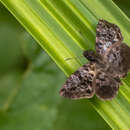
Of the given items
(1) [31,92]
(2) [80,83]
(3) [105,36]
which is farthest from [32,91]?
(3) [105,36]

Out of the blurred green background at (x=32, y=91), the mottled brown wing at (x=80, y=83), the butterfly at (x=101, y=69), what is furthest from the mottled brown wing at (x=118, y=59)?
the blurred green background at (x=32, y=91)

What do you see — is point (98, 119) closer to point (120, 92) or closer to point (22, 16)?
point (120, 92)

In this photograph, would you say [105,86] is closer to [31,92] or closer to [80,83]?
[80,83]

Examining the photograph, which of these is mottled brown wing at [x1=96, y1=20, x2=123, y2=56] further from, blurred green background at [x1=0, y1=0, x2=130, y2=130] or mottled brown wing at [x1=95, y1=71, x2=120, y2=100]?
blurred green background at [x1=0, y1=0, x2=130, y2=130]

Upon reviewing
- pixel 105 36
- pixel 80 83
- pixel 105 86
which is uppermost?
pixel 105 36

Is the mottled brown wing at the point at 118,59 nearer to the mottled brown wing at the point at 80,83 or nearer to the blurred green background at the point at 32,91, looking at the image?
the mottled brown wing at the point at 80,83

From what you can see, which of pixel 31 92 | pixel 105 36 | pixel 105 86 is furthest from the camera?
pixel 31 92

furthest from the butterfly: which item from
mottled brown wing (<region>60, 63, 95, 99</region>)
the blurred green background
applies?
the blurred green background
